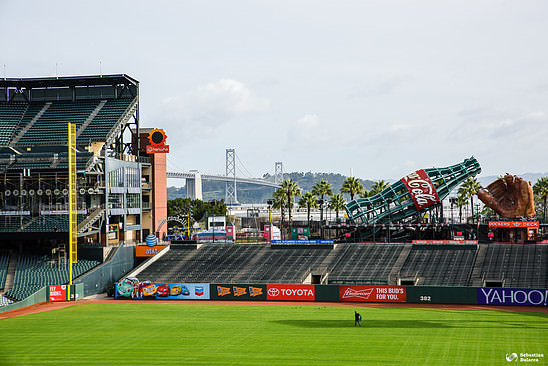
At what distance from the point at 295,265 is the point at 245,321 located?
21288 mm

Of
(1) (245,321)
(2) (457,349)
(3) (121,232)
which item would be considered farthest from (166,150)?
(2) (457,349)

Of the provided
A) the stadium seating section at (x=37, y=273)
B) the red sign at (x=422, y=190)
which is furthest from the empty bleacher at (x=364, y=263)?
the stadium seating section at (x=37, y=273)

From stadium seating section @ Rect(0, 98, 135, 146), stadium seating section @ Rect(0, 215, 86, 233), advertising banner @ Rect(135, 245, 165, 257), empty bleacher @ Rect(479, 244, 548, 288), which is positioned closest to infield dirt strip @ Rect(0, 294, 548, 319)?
empty bleacher @ Rect(479, 244, 548, 288)

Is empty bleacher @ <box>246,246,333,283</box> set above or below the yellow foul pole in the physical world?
A: below

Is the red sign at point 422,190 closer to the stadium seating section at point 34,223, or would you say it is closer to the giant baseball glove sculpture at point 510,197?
the giant baseball glove sculpture at point 510,197

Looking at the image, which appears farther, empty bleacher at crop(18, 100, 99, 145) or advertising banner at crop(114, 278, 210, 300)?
empty bleacher at crop(18, 100, 99, 145)

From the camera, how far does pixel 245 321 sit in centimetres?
4875

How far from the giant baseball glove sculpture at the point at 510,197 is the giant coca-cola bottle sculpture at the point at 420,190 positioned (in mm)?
4131

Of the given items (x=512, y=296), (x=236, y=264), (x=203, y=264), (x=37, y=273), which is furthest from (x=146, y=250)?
(x=512, y=296)

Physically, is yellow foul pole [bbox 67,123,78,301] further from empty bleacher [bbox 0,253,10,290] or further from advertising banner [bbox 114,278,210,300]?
empty bleacher [bbox 0,253,10,290]

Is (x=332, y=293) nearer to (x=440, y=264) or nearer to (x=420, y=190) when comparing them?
(x=440, y=264)

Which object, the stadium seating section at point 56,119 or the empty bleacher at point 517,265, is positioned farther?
the stadium seating section at point 56,119

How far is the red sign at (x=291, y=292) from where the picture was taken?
59719 mm

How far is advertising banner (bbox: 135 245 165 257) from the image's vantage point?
250ft
